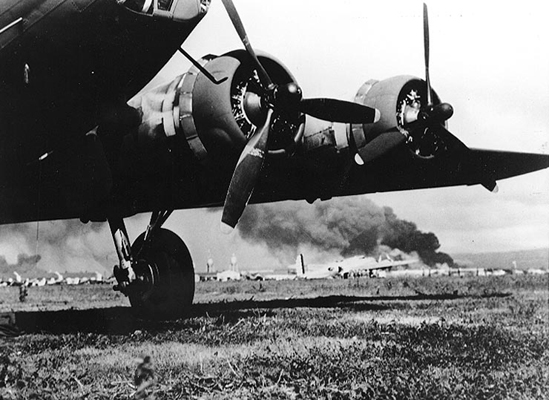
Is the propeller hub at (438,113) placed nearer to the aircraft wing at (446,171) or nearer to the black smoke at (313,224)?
the aircraft wing at (446,171)

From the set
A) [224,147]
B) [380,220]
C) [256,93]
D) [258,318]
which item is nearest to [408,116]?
[256,93]

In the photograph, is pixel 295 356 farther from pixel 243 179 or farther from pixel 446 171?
pixel 446 171

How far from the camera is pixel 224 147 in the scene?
24.8 ft

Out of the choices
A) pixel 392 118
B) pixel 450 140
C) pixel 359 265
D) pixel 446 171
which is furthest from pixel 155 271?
pixel 359 265

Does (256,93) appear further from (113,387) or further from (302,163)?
(113,387)

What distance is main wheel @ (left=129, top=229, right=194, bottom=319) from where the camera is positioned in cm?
924

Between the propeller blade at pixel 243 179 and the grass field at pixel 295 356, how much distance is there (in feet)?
4.94

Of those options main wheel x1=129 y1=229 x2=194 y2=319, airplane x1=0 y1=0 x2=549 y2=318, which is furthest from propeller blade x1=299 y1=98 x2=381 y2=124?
main wheel x1=129 y1=229 x2=194 y2=319

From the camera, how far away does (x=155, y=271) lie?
9.55 metres

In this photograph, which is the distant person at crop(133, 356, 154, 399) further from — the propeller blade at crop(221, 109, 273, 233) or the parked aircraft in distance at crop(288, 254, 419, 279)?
the parked aircraft in distance at crop(288, 254, 419, 279)

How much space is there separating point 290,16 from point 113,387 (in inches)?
176

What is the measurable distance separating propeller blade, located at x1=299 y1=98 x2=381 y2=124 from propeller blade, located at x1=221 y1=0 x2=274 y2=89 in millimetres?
724

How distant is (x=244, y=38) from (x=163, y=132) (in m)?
1.73

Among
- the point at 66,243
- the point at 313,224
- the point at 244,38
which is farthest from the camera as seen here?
the point at 313,224
